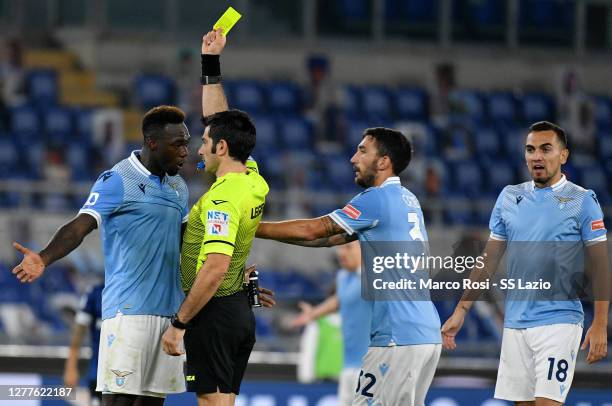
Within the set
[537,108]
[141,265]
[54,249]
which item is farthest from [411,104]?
[54,249]

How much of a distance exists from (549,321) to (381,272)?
107 cm

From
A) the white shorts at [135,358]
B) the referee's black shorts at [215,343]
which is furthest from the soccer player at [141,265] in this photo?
the referee's black shorts at [215,343]

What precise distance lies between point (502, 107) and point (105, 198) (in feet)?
52.2

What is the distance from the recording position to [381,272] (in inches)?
298

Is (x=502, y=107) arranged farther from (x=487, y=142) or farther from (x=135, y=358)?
(x=135, y=358)

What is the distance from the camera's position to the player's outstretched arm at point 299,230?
7.54 meters

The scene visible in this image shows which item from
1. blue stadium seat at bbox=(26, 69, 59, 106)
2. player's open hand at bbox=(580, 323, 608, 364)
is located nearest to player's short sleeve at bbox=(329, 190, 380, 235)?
player's open hand at bbox=(580, 323, 608, 364)

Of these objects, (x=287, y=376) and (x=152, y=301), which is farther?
(x=287, y=376)

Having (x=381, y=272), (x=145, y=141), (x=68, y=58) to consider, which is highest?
(x=68, y=58)

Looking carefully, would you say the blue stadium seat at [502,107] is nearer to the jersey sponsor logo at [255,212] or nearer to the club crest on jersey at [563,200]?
the club crest on jersey at [563,200]

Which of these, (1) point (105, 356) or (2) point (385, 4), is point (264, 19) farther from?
(1) point (105, 356)

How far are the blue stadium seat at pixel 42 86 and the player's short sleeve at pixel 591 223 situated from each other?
1304 cm

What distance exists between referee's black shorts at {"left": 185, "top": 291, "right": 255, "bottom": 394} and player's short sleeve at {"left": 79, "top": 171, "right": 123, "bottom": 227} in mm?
767

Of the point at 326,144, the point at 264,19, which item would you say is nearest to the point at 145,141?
the point at 326,144
